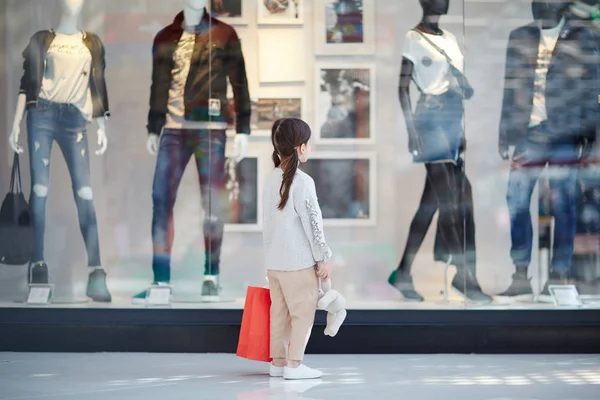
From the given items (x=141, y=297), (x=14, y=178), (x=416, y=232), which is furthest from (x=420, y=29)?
(x=14, y=178)

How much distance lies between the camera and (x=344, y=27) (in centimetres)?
852

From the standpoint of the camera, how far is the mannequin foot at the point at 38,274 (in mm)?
8625

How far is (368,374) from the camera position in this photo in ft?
22.9

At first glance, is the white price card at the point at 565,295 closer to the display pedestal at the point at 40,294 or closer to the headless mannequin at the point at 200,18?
the headless mannequin at the point at 200,18

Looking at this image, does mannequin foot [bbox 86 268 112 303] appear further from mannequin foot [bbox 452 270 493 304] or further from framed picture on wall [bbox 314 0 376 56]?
mannequin foot [bbox 452 270 493 304]

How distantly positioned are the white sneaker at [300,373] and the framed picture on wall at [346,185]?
6.64 ft

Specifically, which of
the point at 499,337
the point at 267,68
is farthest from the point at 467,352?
the point at 267,68

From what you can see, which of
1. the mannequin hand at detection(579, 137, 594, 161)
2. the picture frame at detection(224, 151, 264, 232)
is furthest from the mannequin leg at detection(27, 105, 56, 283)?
the mannequin hand at detection(579, 137, 594, 161)

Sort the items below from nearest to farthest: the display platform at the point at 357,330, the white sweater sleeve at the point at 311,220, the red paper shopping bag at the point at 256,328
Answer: the white sweater sleeve at the point at 311,220, the red paper shopping bag at the point at 256,328, the display platform at the point at 357,330

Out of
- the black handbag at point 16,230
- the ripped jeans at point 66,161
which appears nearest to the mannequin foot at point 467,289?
the ripped jeans at point 66,161

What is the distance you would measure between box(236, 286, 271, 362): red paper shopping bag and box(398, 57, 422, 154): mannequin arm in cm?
223

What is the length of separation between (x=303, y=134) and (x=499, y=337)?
251cm

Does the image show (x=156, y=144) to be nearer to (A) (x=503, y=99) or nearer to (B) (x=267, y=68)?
(B) (x=267, y=68)

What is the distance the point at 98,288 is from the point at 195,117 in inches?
62.7
